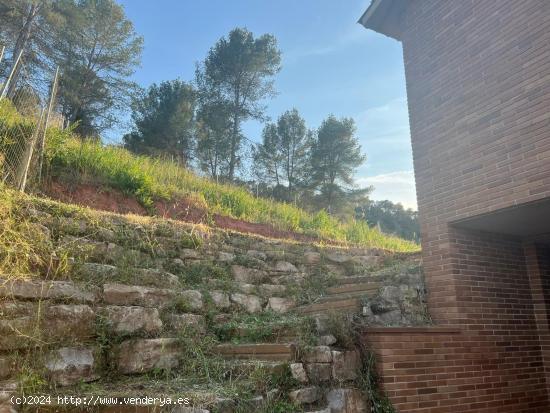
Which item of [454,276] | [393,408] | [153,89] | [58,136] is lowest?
[393,408]

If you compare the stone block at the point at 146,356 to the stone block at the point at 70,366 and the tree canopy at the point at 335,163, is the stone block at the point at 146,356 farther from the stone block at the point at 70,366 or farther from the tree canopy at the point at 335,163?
the tree canopy at the point at 335,163

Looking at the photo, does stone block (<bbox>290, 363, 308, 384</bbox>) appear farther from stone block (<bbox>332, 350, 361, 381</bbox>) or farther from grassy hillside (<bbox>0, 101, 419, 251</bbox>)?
grassy hillside (<bbox>0, 101, 419, 251</bbox>)

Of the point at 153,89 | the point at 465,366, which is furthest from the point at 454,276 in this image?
the point at 153,89

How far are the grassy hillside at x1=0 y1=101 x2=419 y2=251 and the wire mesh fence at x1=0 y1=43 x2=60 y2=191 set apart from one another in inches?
5.4

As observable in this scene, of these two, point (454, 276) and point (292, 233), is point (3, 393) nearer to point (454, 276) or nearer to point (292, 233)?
point (454, 276)

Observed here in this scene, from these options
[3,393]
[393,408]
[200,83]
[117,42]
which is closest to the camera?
[3,393]

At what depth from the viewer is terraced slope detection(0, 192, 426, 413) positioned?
329 cm

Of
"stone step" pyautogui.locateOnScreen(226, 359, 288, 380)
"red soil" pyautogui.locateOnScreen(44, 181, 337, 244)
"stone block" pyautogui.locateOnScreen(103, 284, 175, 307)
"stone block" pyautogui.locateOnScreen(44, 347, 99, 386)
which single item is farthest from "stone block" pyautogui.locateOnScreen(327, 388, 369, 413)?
"red soil" pyautogui.locateOnScreen(44, 181, 337, 244)

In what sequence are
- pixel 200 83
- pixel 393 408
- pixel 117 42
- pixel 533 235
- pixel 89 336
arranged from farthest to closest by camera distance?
1. pixel 200 83
2. pixel 117 42
3. pixel 533 235
4. pixel 393 408
5. pixel 89 336

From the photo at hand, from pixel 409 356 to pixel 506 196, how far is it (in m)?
2.02

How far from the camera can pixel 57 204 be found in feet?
15.7

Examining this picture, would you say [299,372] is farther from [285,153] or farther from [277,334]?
[285,153]

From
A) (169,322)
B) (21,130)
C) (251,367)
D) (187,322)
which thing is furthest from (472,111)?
(21,130)

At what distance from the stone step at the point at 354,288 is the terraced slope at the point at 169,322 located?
0.02 metres
